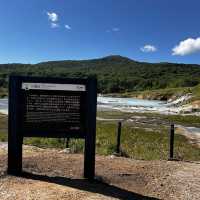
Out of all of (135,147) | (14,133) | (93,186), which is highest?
(14,133)

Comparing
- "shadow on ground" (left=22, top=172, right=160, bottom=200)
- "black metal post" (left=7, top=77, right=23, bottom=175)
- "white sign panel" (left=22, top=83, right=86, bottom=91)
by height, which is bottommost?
"shadow on ground" (left=22, top=172, right=160, bottom=200)

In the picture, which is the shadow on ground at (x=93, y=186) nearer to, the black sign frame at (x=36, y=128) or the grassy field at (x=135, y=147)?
the black sign frame at (x=36, y=128)

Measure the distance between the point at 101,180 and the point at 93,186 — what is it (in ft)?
1.89

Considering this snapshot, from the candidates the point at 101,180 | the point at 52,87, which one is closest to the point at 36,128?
the point at 52,87

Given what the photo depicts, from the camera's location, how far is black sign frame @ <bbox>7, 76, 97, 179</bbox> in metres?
9.95

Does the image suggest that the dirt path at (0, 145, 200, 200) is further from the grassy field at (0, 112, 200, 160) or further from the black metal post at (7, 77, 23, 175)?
the grassy field at (0, 112, 200, 160)

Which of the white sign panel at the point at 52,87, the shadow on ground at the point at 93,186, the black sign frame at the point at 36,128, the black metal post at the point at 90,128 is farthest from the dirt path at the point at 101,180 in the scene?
the white sign panel at the point at 52,87

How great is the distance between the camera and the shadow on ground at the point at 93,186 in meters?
8.73

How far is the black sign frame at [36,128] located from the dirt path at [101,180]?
0.36 meters

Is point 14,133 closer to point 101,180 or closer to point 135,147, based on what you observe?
point 101,180

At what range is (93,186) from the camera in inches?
368

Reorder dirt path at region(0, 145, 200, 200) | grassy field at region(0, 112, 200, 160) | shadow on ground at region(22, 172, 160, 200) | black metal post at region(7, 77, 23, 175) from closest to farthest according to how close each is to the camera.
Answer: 1. dirt path at region(0, 145, 200, 200)
2. shadow on ground at region(22, 172, 160, 200)
3. black metal post at region(7, 77, 23, 175)
4. grassy field at region(0, 112, 200, 160)

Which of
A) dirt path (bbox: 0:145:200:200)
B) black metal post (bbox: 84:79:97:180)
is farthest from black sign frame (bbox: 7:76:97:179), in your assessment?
dirt path (bbox: 0:145:200:200)

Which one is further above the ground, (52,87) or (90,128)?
(52,87)
